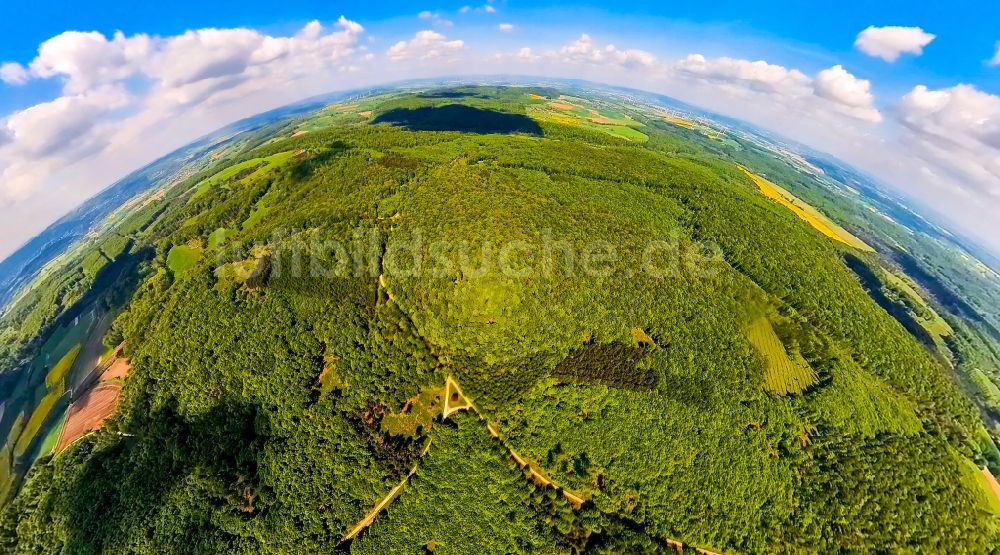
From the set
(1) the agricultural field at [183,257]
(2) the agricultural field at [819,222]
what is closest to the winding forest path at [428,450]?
(1) the agricultural field at [183,257]

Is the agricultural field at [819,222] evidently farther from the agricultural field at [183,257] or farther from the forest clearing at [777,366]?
the agricultural field at [183,257]

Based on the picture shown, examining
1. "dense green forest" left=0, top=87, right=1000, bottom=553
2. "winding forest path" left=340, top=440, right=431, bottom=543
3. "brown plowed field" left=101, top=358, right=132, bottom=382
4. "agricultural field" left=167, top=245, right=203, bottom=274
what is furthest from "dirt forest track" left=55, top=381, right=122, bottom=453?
"winding forest path" left=340, top=440, right=431, bottom=543

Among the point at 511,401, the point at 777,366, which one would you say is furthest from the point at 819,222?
the point at 511,401

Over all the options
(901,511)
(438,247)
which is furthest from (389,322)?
(901,511)

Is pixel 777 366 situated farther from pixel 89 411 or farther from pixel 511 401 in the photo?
pixel 89 411

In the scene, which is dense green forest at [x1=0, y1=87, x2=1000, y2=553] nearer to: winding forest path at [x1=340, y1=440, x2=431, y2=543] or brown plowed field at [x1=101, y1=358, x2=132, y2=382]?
winding forest path at [x1=340, y1=440, x2=431, y2=543]
